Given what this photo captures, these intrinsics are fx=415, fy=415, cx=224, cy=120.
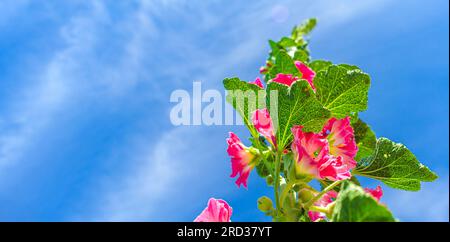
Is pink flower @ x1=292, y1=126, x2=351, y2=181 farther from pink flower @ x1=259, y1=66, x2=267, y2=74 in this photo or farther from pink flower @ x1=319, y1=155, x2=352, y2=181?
pink flower @ x1=259, y1=66, x2=267, y2=74

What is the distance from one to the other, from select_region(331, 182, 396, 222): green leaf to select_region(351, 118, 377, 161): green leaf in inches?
49.0

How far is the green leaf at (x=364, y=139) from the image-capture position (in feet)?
6.91

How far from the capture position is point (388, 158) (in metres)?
1.83

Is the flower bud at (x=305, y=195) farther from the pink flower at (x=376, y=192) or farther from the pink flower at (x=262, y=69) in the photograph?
the pink flower at (x=262, y=69)

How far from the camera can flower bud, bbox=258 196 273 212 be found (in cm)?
145

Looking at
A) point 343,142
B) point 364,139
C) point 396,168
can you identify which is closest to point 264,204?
point 343,142

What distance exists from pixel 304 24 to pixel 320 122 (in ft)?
11.8

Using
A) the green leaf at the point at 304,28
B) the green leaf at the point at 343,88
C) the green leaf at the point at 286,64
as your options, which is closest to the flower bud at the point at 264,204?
the green leaf at the point at 343,88

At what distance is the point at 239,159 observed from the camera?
1662 mm

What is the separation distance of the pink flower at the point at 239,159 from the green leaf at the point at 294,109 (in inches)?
6.3

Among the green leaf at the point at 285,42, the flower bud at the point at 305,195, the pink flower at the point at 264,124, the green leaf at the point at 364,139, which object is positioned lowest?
the flower bud at the point at 305,195

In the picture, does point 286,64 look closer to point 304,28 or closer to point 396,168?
point 396,168
